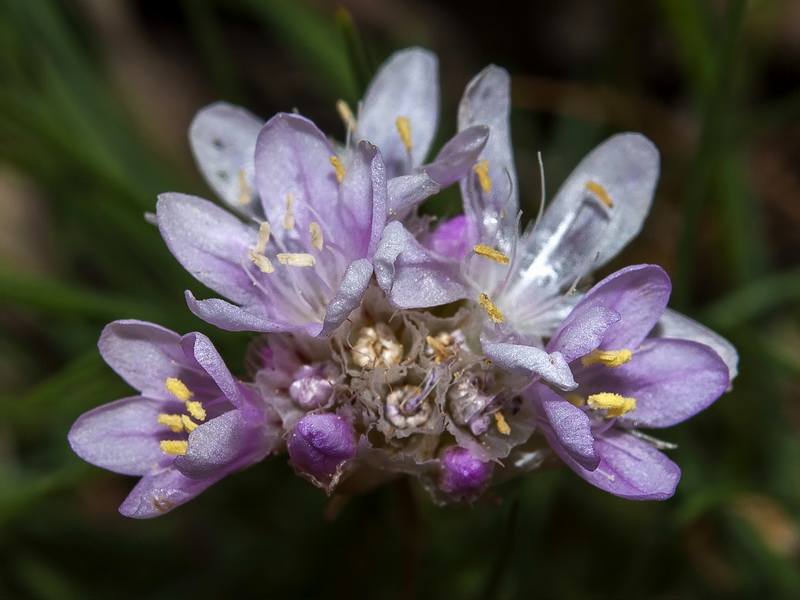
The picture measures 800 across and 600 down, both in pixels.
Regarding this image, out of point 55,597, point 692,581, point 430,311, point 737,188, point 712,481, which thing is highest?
point 430,311

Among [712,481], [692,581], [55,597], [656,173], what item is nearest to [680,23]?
[656,173]

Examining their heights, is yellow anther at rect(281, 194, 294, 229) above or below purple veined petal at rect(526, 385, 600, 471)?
above

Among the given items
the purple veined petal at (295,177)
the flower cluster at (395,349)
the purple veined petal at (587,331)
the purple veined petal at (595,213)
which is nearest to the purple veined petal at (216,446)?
the flower cluster at (395,349)

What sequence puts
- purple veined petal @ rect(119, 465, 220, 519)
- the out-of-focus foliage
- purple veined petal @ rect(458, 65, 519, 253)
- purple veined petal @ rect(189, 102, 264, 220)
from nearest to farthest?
purple veined petal @ rect(119, 465, 220, 519) < purple veined petal @ rect(458, 65, 519, 253) < purple veined petal @ rect(189, 102, 264, 220) < the out-of-focus foliage

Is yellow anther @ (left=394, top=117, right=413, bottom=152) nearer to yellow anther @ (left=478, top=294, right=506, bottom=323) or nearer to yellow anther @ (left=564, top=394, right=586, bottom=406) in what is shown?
yellow anther @ (left=478, top=294, right=506, bottom=323)

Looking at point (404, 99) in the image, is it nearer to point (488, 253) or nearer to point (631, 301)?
point (488, 253)

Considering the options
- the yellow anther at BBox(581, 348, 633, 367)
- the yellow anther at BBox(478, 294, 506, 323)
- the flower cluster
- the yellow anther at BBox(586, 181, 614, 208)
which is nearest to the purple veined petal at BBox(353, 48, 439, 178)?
the flower cluster

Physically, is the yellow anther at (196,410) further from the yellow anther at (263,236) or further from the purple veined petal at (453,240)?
the purple veined petal at (453,240)

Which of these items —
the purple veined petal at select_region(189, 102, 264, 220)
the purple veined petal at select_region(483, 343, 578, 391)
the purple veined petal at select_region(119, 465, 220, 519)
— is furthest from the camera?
the purple veined petal at select_region(189, 102, 264, 220)

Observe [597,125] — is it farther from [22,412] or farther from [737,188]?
[22,412]
